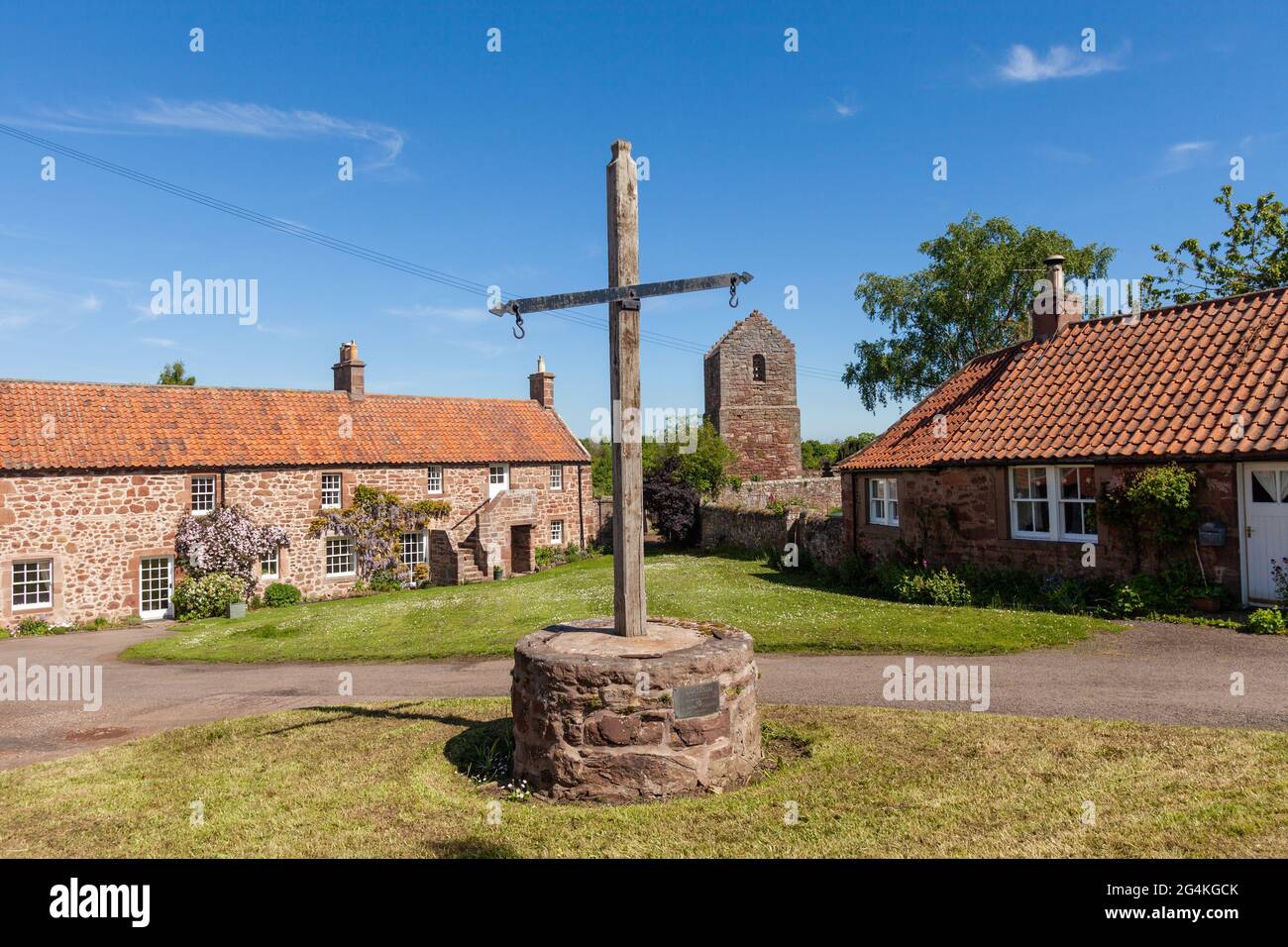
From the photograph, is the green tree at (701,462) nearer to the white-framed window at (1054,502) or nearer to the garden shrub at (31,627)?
the white-framed window at (1054,502)

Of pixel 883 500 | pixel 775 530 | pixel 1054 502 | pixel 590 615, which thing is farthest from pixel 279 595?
pixel 1054 502

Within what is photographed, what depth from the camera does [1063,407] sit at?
16.3 meters

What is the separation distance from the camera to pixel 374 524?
27266 millimetres

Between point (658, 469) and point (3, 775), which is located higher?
point (658, 469)

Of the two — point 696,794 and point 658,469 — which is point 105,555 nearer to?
point 658,469

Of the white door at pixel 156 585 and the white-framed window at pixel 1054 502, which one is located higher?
the white-framed window at pixel 1054 502

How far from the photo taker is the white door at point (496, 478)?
3072 cm

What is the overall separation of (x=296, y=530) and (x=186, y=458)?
393 cm

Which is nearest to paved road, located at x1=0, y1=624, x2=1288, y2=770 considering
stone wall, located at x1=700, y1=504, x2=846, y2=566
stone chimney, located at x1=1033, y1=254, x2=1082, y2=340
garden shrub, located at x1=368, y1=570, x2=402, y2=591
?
stone chimney, located at x1=1033, y1=254, x2=1082, y2=340

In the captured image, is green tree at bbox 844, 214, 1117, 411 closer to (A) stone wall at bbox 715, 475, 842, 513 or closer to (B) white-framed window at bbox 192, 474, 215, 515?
Result: (A) stone wall at bbox 715, 475, 842, 513

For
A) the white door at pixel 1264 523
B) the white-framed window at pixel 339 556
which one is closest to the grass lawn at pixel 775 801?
the white door at pixel 1264 523

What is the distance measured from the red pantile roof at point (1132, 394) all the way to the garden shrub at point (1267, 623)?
255 cm
